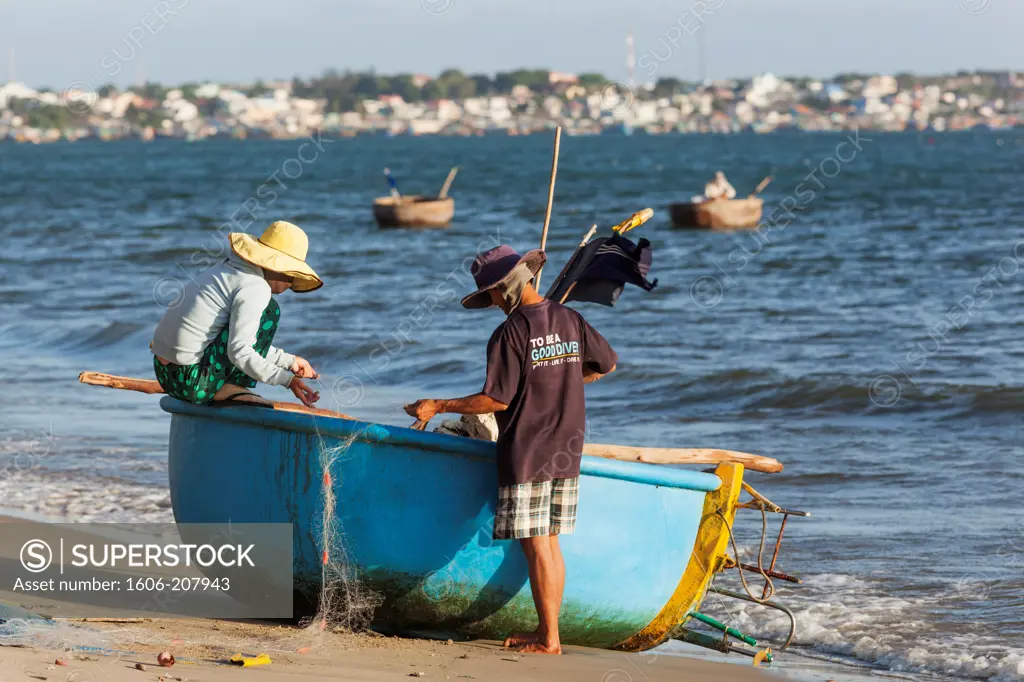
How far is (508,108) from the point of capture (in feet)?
578

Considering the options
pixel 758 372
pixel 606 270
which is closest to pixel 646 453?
pixel 606 270

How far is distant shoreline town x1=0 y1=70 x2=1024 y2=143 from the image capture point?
164 meters

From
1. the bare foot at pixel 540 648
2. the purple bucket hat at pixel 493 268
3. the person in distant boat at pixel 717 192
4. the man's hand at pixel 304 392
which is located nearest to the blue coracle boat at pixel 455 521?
the bare foot at pixel 540 648

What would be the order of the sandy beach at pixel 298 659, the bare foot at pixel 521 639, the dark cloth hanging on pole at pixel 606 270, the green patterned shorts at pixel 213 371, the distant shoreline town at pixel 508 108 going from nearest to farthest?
the sandy beach at pixel 298 659
the bare foot at pixel 521 639
the green patterned shorts at pixel 213 371
the dark cloth hanging on pole at pixel 606 270
the distant shoreline town at pixel 508 108

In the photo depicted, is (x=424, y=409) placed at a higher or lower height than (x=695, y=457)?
higher

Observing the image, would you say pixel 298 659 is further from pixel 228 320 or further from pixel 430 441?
pixel 228 320

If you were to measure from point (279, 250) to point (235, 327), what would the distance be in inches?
14.3

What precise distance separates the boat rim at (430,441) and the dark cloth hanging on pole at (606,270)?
3.25 ft

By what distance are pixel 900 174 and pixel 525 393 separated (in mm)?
65661

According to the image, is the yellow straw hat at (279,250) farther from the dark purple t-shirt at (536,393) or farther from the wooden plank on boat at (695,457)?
the wooden plank on boat at (695,457)

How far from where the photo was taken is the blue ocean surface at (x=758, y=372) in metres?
6.69

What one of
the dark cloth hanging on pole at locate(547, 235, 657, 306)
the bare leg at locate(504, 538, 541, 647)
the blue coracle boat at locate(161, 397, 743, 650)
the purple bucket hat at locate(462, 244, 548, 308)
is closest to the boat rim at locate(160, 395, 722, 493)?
the blue coracle boat at locate(161, 397, 743, 650)

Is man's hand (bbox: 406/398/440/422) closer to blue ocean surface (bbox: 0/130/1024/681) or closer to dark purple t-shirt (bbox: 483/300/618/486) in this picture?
dark purple t-shirt (bbox: 483/300/618/486)

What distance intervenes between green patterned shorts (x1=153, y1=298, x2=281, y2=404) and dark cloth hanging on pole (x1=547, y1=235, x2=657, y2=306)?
121 centimetres
